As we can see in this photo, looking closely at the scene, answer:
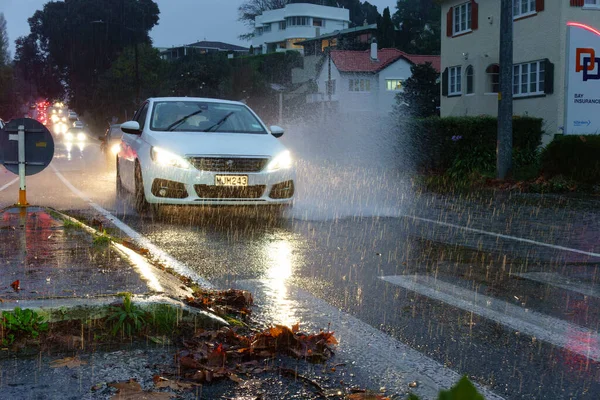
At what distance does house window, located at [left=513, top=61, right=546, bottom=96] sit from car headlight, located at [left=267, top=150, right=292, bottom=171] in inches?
711

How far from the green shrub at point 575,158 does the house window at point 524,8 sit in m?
12.2

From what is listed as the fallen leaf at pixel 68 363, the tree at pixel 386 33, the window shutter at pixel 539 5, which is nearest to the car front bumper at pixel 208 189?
the fallen leaf at pixel 68 363

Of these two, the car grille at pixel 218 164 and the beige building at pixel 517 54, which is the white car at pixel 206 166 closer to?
the car grille at pixel 218 164

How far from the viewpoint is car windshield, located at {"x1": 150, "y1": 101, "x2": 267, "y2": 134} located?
38.5 ft

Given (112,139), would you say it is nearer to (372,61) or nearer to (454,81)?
(454,81)

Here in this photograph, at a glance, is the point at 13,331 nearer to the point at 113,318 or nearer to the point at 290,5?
the point at 113,318

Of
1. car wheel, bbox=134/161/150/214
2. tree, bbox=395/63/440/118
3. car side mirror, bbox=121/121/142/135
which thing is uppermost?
tree, bbox=395/63/440/118

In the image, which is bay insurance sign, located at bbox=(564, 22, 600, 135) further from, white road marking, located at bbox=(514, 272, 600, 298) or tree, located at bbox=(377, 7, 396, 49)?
tree, located at bbox=(377, 7, 396, 49)

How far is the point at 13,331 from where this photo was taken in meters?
4.29

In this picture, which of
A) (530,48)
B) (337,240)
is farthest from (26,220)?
(530,48)

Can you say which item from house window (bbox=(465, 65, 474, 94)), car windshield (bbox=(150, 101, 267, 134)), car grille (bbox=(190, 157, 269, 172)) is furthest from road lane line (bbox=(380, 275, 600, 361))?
house window (bbox=(465, 65, 474, 94))

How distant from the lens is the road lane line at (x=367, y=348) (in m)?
3.95

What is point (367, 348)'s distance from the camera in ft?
14.9

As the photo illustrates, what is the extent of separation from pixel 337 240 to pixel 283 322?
3.89m
